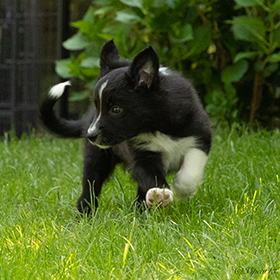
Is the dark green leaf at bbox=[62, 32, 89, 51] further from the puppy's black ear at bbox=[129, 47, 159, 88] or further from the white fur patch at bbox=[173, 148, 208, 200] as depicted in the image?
the white fur patch at bbox=[173, 148, 208, 200]

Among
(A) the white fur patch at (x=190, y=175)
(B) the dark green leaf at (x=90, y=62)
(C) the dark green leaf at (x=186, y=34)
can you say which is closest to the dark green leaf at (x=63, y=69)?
(B) the dark green leaf at (x=90, y=62)

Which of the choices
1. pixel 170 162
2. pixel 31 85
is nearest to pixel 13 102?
pixel 31 85

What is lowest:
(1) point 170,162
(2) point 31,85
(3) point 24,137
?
(3) point 24,137

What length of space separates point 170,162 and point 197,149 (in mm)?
176

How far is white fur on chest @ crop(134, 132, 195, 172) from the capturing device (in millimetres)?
2512

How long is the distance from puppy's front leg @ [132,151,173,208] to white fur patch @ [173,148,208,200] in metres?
0.08

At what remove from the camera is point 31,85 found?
19.7 feet

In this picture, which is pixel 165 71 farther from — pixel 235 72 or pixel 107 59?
pixel 235 72

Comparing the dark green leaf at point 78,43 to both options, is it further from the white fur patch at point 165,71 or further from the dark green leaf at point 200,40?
the white fur patch at point 165,71

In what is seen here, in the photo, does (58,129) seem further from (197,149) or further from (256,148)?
(256,148)

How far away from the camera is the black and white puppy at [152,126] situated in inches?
94.6

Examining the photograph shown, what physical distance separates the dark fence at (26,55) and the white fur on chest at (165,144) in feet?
12.0

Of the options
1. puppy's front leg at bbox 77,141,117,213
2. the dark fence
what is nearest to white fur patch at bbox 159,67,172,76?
puppy's front leg at bbox 77,141,117,213

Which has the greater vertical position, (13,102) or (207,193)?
(207,193)
